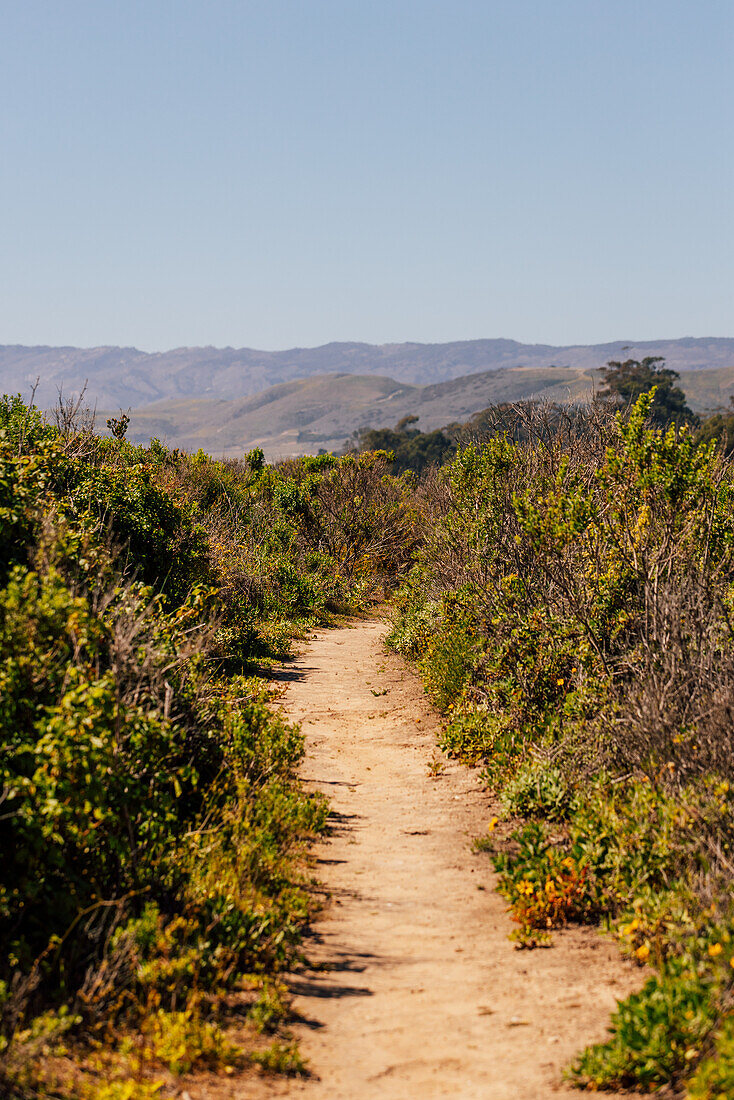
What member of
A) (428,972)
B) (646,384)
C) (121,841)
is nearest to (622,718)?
(428,972)

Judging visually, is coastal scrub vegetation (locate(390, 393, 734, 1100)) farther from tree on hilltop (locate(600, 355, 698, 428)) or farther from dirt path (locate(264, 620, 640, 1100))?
tree on hilltop (locate(600, 355, 698, 428))

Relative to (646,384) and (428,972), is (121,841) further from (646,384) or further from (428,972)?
(646,384)

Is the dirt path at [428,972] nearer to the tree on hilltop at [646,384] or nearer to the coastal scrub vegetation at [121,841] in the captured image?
the coastal scrub vegetation at [121,841]

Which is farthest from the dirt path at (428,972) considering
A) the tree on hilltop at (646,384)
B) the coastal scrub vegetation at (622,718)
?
the tree on hilltop at (646,384)

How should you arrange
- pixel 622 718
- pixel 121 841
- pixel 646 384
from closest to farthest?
1. pixel 121 841
2. pixel 622 718
3. pixel 646 384

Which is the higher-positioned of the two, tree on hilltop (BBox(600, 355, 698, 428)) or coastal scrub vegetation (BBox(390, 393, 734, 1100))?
tree on hilltop (BBox(600, 355, 698, 428))

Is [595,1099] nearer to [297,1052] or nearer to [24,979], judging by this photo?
[297,1052]

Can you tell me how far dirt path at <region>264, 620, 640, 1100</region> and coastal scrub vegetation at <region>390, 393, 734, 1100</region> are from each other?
223mm

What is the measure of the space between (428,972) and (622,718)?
266 centimetres

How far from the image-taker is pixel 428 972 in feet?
16.4

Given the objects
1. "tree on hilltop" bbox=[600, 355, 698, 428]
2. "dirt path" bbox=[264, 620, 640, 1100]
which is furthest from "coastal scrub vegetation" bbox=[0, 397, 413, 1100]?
"tree on hilltop" bbox=[600, 355, 698, 428]

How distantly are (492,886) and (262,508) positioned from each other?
2099 centimetres

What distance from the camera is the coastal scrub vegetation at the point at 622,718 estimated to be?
3.88 m

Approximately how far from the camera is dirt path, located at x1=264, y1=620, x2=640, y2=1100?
13.0 ft
